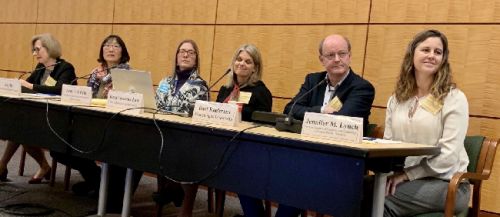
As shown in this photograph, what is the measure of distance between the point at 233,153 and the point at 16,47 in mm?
4910

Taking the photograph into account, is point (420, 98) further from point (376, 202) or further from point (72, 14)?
point (72, 14)

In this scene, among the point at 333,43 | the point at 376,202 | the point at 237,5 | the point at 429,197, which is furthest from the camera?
the point at 237,5

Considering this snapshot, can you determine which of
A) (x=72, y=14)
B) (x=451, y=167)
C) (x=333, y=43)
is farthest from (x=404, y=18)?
(x=72, y=14)

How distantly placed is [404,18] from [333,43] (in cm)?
86

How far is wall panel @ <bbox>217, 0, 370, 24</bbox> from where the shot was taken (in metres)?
3.51

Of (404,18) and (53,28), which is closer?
(404,18)

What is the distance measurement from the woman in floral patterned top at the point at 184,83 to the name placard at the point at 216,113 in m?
1.10

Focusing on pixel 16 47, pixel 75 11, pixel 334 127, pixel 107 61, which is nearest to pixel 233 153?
pixel 334 127

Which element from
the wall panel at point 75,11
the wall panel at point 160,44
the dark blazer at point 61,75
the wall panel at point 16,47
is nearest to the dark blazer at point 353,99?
the wall panel at point 160,44

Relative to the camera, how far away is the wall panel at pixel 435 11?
2967 millimetres

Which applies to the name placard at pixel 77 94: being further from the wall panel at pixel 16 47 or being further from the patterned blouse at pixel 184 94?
the wall panel at pixel 16 47

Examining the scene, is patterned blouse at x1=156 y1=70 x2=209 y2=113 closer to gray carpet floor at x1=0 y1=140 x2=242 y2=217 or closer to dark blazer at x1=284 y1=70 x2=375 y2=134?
gray carpet floor at x1=0 y1=140 x2=242 y2=217

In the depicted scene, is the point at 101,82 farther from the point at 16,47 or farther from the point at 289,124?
the point at 16,47

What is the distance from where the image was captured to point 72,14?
17.9ft
